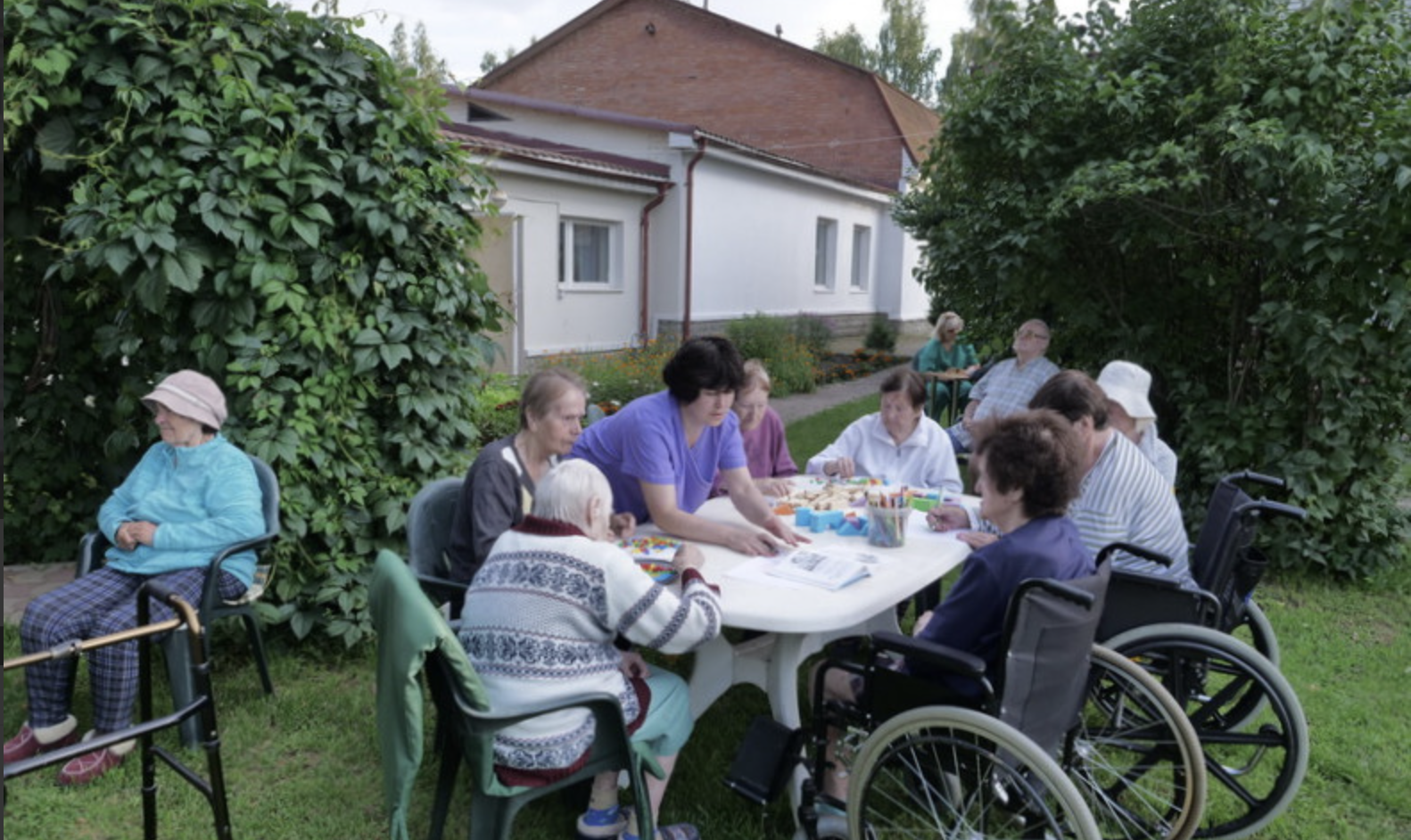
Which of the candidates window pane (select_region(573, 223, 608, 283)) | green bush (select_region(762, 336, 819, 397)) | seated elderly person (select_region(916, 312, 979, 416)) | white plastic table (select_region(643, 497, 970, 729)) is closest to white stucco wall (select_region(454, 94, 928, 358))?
window pane (select_region(573, 223, 608, 283))

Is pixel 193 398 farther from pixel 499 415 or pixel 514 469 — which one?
pixel 499 415

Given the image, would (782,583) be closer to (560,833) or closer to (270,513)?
(560,833)

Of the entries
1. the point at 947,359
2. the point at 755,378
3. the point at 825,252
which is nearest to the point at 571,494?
the point at 755,378

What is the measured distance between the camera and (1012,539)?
7.76ft

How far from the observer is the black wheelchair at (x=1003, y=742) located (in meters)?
2.17

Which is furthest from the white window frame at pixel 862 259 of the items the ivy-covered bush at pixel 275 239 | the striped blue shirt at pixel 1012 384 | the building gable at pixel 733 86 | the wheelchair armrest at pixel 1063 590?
the wheelchair armrest at pixel 1063 590

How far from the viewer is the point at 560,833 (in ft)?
9.16

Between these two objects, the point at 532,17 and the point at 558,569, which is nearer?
the point at 558,569

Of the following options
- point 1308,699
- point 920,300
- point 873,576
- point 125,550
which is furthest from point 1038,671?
point 920,300

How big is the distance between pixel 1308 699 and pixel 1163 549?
1291 mm

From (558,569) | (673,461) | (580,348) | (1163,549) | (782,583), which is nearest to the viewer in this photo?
(558,569)

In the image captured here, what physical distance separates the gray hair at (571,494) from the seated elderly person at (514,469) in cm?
64

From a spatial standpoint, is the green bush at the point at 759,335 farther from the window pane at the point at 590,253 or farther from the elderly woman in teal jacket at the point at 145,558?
the elderly woman in teal jacket at the point at 145,558

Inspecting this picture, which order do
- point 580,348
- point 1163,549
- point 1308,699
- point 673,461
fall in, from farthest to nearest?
point 580,348 < point 1308,699 < point 673,461 < point 1163,549
